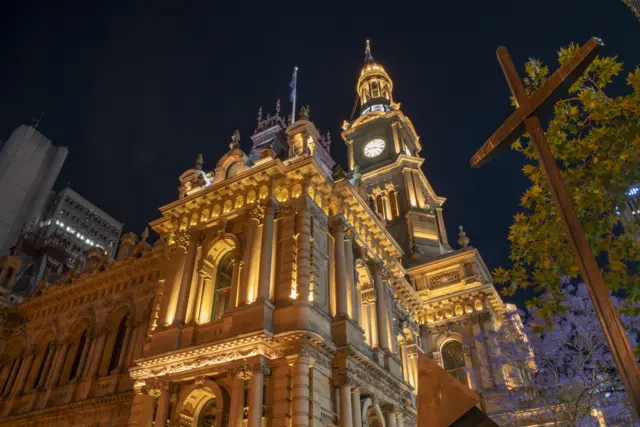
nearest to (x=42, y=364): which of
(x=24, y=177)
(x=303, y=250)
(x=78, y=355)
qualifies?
(x=78, y=355)

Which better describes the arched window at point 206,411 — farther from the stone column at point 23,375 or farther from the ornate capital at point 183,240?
the stone column at point 23,375

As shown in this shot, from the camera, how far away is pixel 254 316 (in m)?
17.4

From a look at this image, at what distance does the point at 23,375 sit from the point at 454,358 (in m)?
26.9

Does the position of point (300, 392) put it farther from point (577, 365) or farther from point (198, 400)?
point (577, 365)

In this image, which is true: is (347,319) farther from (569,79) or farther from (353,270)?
(569,79)

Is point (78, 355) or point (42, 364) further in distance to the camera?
point (42, 364)

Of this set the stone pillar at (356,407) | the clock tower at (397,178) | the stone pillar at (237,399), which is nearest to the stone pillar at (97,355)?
the stone pillar at (237,399)

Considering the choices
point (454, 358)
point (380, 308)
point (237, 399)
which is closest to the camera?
point (237, 399)

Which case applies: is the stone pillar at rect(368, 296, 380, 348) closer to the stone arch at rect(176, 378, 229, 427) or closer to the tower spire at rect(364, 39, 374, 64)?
the stone arch at rect(176, 378, 229, 427)

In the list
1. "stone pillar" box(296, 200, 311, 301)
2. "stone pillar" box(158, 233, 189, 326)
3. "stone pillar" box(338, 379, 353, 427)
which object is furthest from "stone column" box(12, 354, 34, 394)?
"stone pillar" box(338, 379, 353, 427)

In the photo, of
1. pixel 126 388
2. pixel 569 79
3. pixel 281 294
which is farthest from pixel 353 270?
pixel 569 79

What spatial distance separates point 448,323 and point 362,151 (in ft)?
66.0

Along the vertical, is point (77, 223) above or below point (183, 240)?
above

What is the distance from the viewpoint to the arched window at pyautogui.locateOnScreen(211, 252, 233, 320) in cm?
2114
